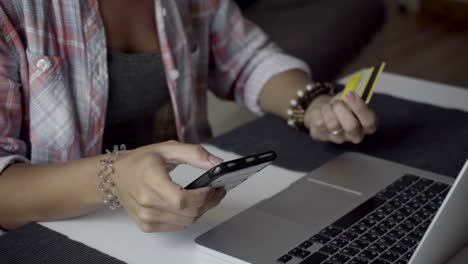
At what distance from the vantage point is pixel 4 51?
1.10 m

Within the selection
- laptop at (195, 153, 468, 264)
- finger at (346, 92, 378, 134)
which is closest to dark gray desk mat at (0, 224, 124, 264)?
laptop at (195, 153, 468, 264)

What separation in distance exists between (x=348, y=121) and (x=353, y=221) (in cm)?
24

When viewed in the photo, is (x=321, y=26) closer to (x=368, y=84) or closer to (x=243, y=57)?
(x=243, y=57)

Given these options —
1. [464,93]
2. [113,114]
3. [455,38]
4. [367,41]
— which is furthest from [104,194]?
[455,38]

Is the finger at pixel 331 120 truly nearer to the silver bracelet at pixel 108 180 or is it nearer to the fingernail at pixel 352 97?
the fingernail at pixel 352 97

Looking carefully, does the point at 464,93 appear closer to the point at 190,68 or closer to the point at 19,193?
the point at 190,68

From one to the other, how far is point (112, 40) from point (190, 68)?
0.59 feet

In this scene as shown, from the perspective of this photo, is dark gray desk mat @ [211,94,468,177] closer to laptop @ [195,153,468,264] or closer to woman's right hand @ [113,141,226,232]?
laptop @ [195,153,468,264]

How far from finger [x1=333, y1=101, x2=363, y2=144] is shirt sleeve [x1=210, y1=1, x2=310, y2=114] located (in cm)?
30

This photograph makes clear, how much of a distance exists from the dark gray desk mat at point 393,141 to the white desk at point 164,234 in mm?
54

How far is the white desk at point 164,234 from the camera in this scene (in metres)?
0.91

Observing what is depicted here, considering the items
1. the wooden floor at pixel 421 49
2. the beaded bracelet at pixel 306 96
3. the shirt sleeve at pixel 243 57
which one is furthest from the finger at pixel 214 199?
the wooden floor at pixel 421 49

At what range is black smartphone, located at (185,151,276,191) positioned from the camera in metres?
0.82

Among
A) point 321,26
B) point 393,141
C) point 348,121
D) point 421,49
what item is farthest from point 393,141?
point 421,49
